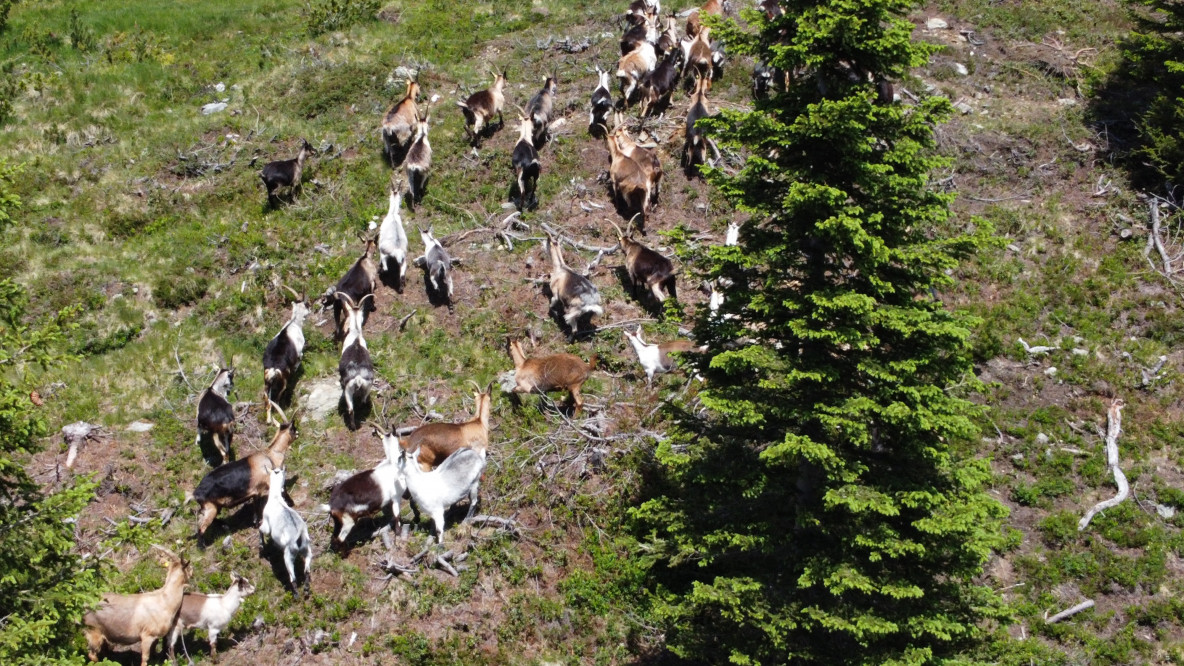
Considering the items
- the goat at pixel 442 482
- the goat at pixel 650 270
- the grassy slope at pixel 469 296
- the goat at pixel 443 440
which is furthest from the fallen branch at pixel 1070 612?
the goat at pixel 443 440

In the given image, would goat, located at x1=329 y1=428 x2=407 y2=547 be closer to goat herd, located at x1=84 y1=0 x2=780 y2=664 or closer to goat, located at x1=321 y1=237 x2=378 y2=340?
goat herd, located at x1=84 y1=0 x2=780 y2=664

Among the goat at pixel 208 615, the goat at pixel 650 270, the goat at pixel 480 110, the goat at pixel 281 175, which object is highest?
the goat at pixel 480 110

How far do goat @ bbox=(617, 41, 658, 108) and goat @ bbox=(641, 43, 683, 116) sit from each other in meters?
0.33

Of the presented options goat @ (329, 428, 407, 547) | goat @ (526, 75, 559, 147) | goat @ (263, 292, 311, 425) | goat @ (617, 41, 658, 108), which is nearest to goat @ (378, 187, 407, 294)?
goat @ (263, 292, 311, 425)

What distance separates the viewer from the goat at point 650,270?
14703mm

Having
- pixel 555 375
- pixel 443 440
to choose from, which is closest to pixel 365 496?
pixel 443 440

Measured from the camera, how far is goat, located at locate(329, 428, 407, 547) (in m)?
11.3

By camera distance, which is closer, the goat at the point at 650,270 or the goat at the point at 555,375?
the goat at the point at 555,375

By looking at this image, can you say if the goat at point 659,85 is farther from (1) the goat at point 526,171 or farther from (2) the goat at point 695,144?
(1) the goat at point 526,171

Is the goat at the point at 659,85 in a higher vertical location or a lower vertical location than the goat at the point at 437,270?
higher

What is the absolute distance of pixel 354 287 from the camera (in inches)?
590

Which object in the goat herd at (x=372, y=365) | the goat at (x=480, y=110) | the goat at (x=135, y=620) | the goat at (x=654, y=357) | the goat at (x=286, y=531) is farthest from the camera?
the goat at (x=480, y=110)

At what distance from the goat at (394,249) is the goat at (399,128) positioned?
3163mm

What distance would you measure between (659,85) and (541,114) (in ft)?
9.30
